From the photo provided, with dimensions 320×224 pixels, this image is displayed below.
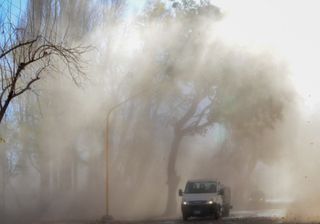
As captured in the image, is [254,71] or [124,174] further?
[124,174]

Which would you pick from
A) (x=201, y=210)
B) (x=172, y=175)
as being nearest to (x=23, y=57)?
(x=201, y=210)

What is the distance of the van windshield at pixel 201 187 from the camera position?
1441 inches

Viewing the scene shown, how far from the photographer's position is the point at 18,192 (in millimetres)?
64750

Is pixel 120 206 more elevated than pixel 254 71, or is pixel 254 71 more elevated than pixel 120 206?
pixel 254 71

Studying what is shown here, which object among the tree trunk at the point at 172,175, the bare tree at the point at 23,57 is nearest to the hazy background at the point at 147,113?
the tree trunk at the point at 172,175

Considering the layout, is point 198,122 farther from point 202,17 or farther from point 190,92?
point 202,17

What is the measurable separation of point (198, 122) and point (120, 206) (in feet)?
37.5

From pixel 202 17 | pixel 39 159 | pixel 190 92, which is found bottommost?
pixel 39 159

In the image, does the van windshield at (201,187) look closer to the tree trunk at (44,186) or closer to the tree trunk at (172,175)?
the tree trunk at (172,175)

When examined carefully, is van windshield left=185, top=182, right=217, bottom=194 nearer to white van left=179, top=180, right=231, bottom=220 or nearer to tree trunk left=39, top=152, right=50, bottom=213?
white van left=179, top=180, right=231, bottom=220

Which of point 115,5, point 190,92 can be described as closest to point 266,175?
point 190,92

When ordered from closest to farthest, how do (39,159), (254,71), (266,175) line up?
1. (254,71)
2. (39,159)
3. (266,175)

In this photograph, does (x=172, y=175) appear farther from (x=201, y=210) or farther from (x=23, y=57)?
(x=23, y=57)

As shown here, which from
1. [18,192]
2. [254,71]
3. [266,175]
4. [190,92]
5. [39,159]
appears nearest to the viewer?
[254,71]
